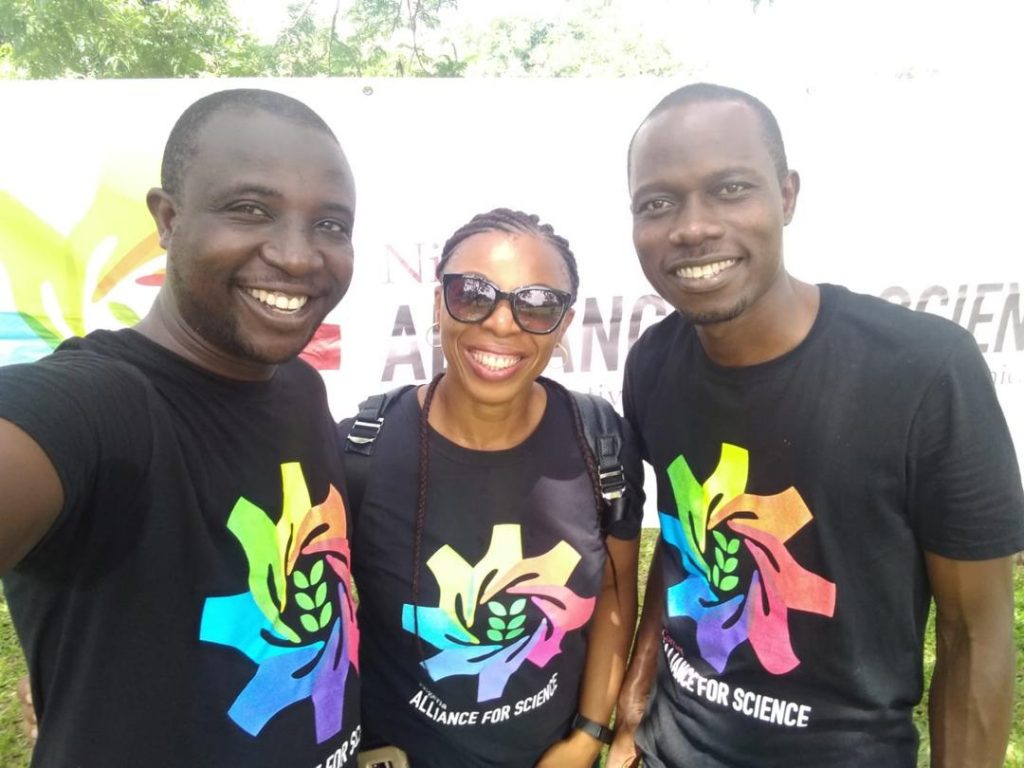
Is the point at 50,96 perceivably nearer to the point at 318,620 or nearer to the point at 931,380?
the point at 318,620

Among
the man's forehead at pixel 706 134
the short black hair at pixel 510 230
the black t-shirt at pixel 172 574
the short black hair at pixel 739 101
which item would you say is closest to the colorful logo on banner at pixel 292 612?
the black t-shirt at pixel 172 574

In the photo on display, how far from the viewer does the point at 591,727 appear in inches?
62.6

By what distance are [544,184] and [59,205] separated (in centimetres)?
234

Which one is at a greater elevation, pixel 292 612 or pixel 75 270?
pixel 75 270

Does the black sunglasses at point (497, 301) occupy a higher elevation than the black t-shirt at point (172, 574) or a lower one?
higher

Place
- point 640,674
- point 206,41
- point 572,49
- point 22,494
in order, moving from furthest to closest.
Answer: point 572,49 < point 206,41 < point 640,674 < point 22,494

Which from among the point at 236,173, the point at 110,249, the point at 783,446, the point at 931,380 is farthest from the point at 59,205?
the point at 931,380

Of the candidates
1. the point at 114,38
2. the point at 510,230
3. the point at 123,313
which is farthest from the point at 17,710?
the point at 114,38

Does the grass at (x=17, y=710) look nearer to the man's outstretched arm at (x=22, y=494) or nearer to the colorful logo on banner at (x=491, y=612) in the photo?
the colorful logo on banner at (x=491, y=612)

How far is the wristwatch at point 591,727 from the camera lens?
5.21 ft

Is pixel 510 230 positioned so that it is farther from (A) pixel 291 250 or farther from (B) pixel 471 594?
(B) pixel 471 594

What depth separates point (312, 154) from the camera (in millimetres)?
1133

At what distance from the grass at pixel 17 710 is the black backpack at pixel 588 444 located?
1.60m

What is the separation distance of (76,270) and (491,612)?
Answer: 282 centimetres
